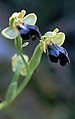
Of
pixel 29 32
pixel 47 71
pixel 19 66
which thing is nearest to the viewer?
pixel 29 32

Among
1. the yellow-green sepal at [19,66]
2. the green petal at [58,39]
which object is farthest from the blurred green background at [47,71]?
the green petal at [58,39]

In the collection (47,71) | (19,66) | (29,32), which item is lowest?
(47,71)

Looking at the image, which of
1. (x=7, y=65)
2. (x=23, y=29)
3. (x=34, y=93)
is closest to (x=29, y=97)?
(x=34, y=93)

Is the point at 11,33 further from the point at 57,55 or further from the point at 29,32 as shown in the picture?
the point at 57,55

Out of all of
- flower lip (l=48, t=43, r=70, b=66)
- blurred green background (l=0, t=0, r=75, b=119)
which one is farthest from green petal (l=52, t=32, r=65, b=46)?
blurred green background (l=0, t=0, r=75, b=119)

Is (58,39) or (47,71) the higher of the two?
(58,39)

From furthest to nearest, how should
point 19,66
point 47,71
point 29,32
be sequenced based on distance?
point 47,71 < point 19,66 < point 29,32

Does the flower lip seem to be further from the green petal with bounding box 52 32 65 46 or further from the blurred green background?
the blurred green background

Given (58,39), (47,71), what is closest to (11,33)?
(58,39)
